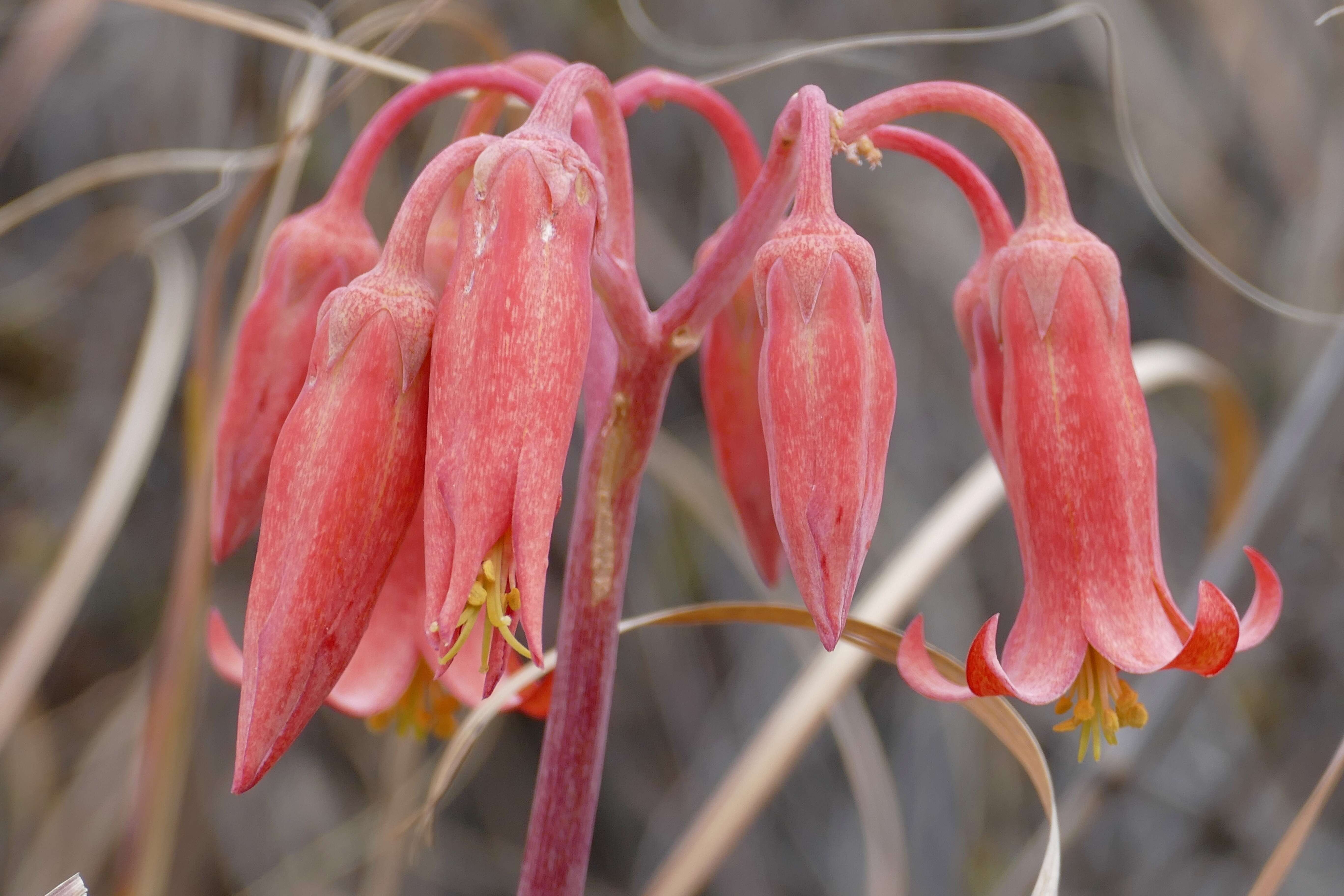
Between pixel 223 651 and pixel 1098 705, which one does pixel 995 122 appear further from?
pixel 223 651

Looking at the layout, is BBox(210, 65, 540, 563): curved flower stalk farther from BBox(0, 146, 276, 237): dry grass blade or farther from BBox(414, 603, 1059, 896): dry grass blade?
BBox(0, 146, 276, 237): dry grass blade

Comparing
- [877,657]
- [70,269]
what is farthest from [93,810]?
[877,657]

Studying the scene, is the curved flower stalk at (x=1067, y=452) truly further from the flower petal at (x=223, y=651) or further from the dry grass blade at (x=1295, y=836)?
the flower petal at (x=223, y=651)

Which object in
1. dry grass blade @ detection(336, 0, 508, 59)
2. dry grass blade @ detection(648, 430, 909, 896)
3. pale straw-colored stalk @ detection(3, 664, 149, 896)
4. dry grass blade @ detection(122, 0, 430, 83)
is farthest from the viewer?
pale straw-colored stalk @ detection(3, 664, 149, 896)

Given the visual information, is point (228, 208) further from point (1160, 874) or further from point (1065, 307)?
point (1160, 874)

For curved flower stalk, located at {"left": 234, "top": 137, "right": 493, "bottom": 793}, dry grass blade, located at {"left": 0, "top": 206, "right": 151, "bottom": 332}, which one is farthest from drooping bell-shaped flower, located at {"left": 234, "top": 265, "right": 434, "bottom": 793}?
dry grass blade, located at {"left": 0, "top": 206, "right": 151, "bottom": 332}

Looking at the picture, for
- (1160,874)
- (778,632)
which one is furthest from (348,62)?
(1160,874)

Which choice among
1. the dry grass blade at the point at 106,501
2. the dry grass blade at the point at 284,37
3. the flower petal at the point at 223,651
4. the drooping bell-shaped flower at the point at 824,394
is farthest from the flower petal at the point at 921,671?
the dry grass blade at the point at 106,501
